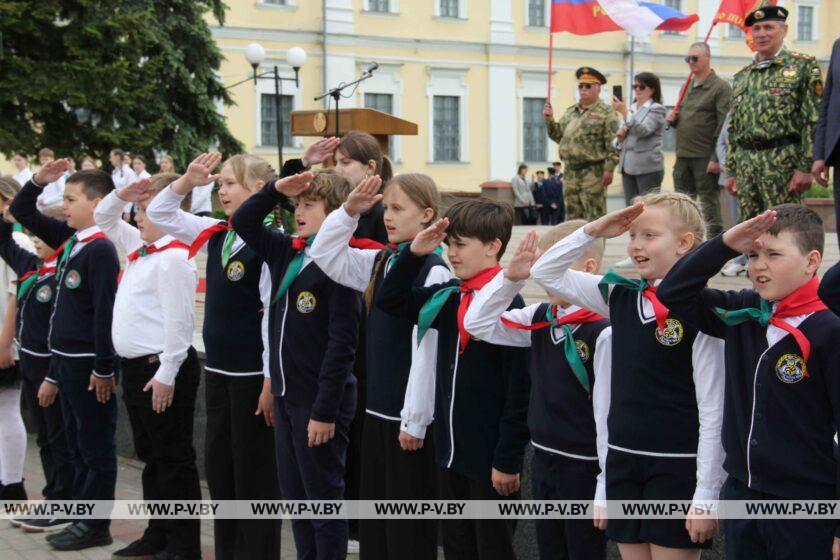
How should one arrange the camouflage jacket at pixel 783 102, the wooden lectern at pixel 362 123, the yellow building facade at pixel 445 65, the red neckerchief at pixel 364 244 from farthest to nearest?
the yellow building facade at pixel 445 65 → the wooden lectern at pixel 362 123 → the camouflage jacket at pixel 783 102 → the red neckerchief at pixel 364 244

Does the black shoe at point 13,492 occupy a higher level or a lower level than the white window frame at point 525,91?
lower

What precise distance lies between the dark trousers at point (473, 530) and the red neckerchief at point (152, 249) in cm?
210

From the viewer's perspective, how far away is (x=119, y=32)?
25.8 m

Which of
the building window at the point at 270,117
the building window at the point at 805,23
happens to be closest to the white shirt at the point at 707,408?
the building window at the point at 270,117

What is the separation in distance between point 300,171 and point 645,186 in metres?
6.17

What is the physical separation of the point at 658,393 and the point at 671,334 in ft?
0.67

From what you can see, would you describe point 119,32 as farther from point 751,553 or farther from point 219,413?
point 751,553

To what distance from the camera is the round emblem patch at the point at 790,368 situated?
3486 millimetres

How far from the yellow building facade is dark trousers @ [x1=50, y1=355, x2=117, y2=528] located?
28266mm

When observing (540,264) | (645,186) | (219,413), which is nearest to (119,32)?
(645,186)

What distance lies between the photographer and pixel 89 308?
636cm

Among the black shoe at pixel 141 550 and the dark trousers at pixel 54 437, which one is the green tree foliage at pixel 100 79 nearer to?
the dark trousers at pixel 54 437

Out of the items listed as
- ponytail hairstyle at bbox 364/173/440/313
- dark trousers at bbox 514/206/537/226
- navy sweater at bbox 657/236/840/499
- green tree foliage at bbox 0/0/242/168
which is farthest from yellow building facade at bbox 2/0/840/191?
navy sweater at bbox 657/236/840/499

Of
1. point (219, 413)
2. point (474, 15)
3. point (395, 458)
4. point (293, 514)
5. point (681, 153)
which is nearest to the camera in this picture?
point (395, 458)
